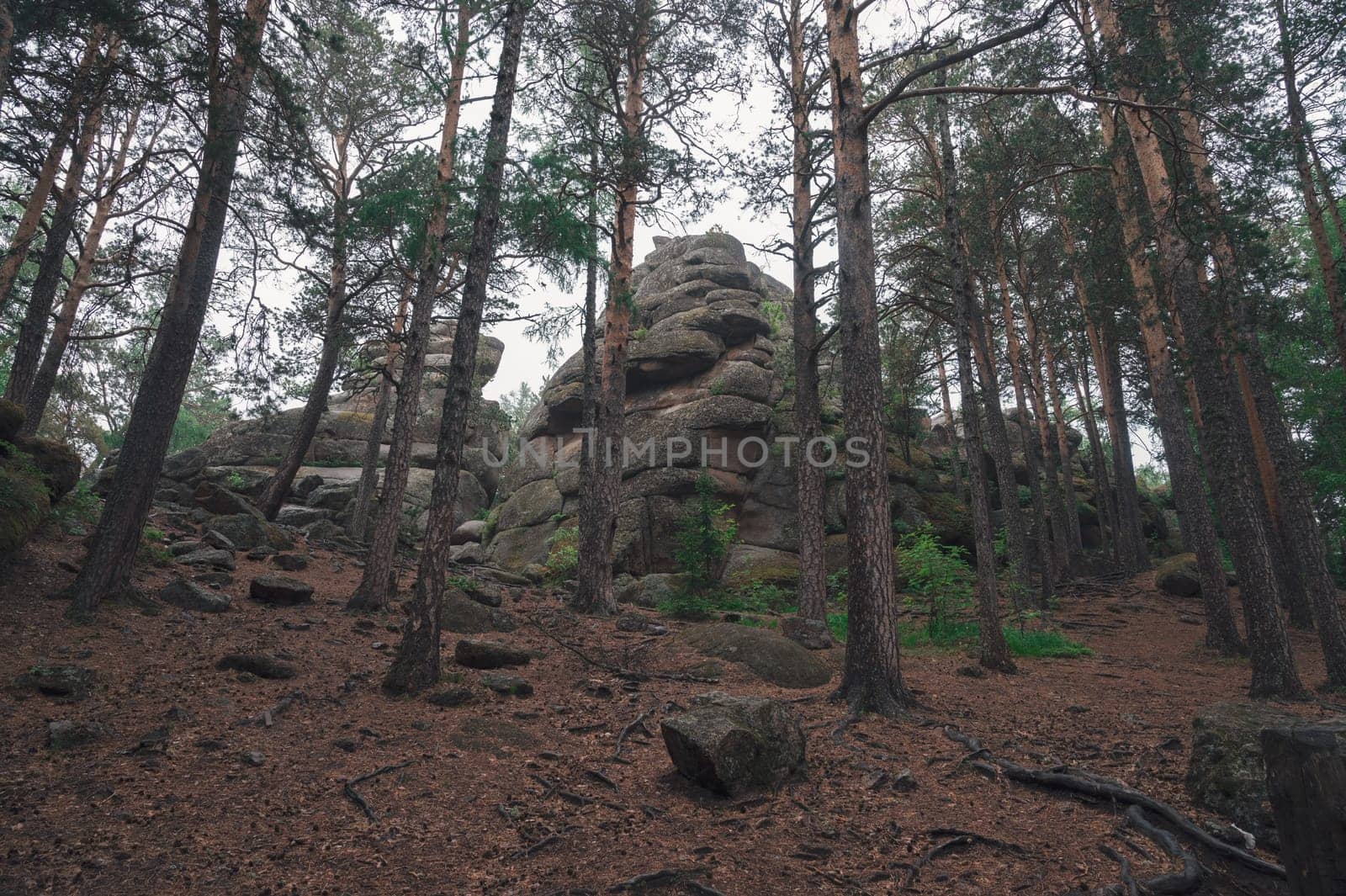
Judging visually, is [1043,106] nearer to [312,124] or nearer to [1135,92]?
[1135,92]

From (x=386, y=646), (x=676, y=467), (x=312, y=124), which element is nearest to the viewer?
(x=386, y=646)

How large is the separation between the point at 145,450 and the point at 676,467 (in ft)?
47.5

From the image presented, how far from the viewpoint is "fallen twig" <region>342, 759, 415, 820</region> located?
430 cm

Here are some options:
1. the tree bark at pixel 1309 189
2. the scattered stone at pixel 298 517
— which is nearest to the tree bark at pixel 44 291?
the scattered stone at pixel 298 517

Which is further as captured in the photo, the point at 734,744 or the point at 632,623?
the point at 632,623

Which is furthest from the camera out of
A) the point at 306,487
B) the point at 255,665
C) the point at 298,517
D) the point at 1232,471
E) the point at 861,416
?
the point at 306,487

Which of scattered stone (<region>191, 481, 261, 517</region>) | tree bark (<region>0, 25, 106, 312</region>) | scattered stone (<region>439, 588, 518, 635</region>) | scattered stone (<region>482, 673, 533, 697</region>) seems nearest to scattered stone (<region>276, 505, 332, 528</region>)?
scattered stone (<region>191, 481, 261, 517</region>)

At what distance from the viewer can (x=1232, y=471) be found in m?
8.52

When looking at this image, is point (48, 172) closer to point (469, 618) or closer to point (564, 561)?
point (469, 618)

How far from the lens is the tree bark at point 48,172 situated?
8648 millimetres

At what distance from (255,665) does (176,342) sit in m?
4.54

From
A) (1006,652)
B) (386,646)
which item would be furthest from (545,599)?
(1006,652)

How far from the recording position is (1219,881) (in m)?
3.74

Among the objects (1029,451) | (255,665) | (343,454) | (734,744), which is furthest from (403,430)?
(343,454)
